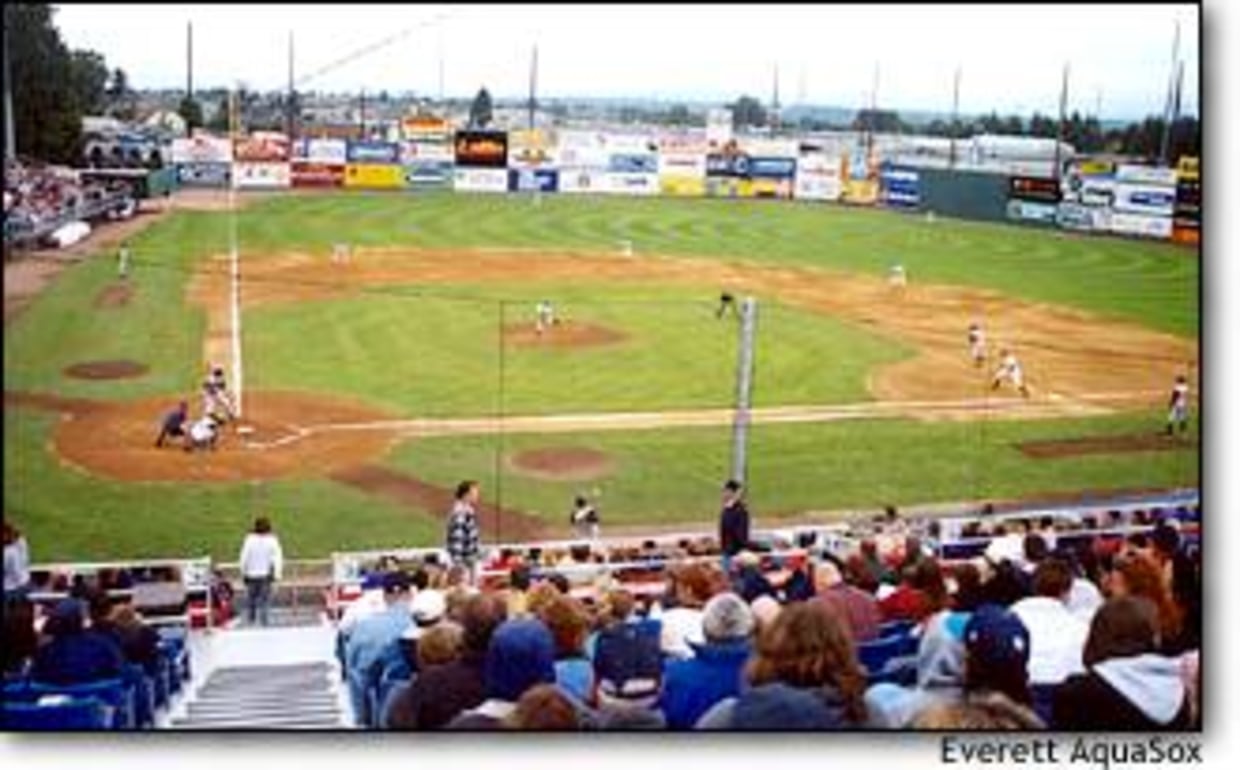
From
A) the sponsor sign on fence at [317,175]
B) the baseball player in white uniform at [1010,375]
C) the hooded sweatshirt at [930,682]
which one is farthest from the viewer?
the sponsor sign on fence at [317,175]

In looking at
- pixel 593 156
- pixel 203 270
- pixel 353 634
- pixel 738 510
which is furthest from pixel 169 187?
pixel 593 156

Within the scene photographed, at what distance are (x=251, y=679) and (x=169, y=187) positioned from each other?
9500 millimetres

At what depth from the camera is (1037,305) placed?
71.8 ft

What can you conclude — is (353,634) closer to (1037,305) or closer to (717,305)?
(717,305)

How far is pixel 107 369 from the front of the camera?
48.5 ft

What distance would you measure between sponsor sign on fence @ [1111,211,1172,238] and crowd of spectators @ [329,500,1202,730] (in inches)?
395

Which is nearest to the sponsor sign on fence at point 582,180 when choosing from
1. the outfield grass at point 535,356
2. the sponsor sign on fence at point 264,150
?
the sponsor sign on fence at point 264,150

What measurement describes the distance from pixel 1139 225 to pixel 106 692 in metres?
18.4

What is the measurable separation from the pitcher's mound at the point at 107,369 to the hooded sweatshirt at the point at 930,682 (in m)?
10.5

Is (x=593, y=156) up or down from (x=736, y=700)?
up

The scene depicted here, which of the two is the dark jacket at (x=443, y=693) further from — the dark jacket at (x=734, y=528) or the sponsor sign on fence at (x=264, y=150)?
the sponsor sign on fence at (x=264, y=150)

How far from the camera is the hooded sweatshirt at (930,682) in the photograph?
4.67 m

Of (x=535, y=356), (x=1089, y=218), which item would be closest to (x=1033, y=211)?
(x=1089, y=218)

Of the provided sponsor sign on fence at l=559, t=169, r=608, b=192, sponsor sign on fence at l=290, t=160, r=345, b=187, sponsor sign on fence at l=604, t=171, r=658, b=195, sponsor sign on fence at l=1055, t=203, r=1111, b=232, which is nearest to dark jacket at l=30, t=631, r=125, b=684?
sponsor sign on fence at l=1055, t=203, r=1111, b=232
